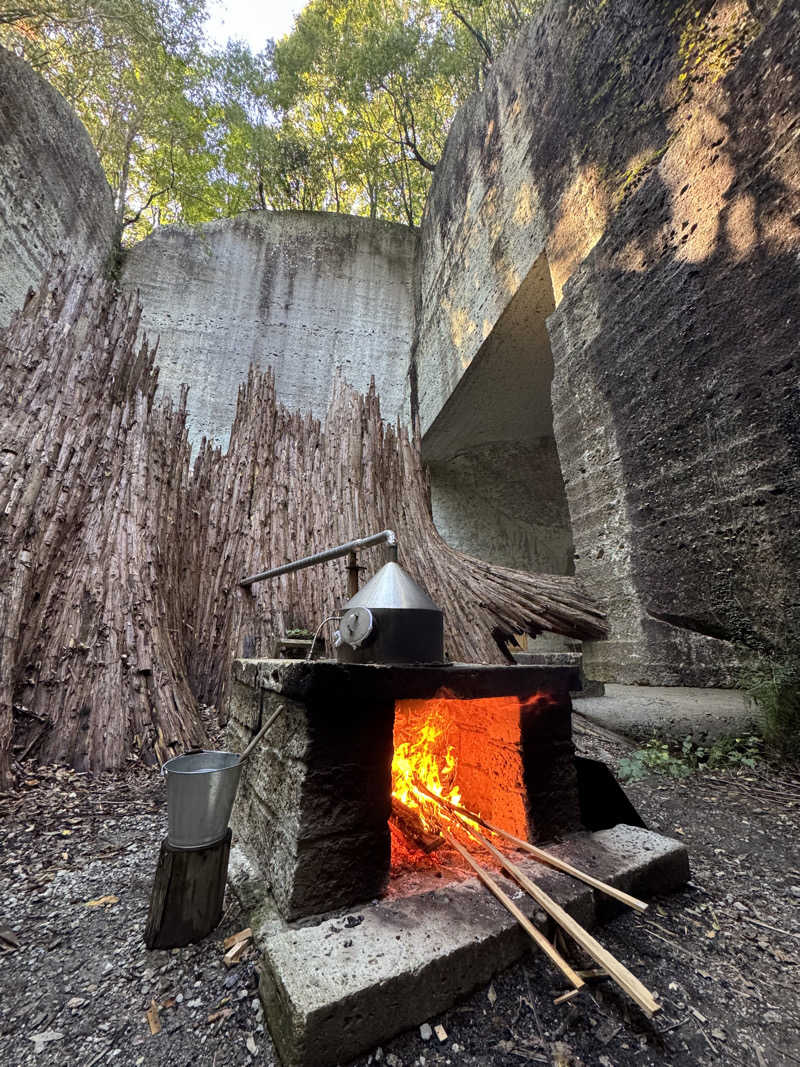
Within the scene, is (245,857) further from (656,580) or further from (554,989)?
(656,580)

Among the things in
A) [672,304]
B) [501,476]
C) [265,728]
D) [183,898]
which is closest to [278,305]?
[501,476]

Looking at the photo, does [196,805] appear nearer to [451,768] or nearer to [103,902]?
[103,902]

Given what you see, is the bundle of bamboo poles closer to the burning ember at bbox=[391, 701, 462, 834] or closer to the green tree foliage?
the burning ember at bbox=[391, 701, 462, 834]

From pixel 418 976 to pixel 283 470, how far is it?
4.60 metres

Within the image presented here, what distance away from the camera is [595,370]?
420cm

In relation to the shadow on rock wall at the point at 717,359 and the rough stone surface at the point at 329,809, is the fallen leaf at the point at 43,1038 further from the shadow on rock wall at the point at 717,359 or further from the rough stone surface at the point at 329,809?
the shadow on rock wall at the point at 717,359

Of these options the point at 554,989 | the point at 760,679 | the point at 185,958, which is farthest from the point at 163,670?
the point at 760,679

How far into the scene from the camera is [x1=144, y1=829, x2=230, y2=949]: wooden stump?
1443 millimetres

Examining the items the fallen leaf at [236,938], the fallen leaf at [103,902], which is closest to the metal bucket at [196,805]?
the fallen leaf at [236,938]

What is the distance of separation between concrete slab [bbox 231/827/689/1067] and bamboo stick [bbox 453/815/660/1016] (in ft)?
0.15

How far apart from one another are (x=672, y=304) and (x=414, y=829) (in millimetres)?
4045

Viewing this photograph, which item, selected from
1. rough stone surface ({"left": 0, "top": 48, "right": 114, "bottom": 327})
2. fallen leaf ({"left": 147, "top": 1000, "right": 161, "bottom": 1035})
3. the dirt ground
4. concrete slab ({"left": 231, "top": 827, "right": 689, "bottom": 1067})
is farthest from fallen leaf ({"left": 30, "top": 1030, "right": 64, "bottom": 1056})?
rough stone surface ({"left": 0, "top": 48, "right": 114, "bottom": 327})

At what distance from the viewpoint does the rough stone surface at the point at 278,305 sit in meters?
7.64

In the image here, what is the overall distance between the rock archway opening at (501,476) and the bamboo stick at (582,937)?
254 inches
